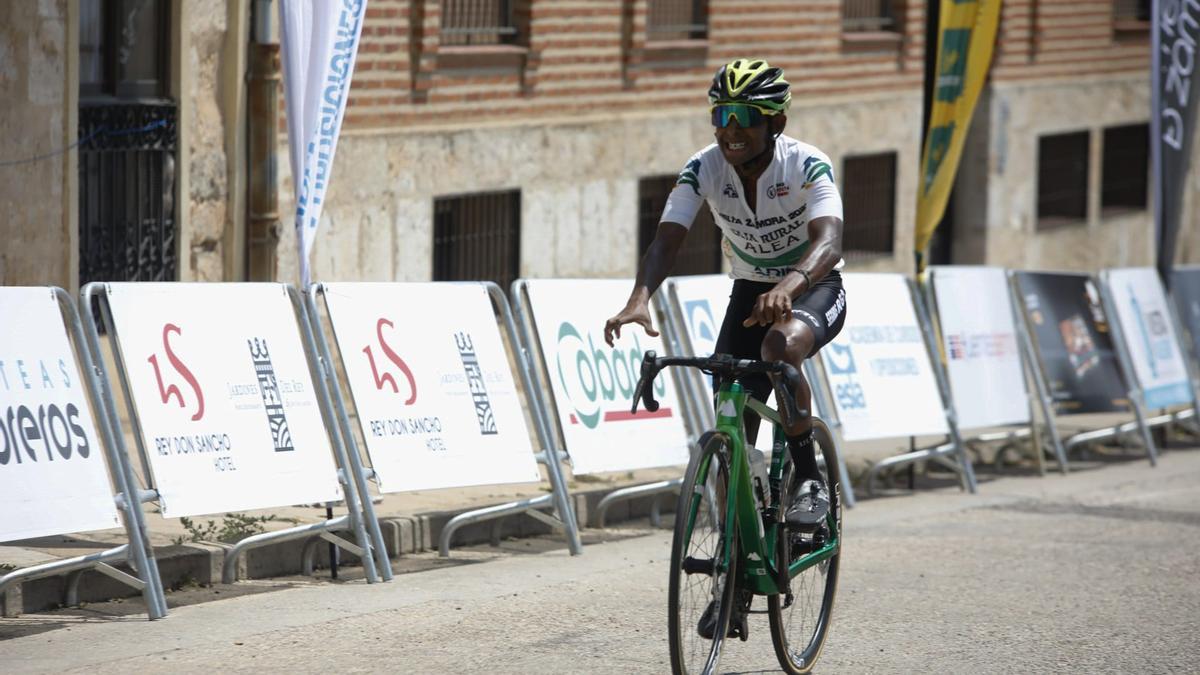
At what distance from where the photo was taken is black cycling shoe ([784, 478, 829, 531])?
6.06m

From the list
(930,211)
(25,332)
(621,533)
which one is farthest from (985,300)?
(25,332)

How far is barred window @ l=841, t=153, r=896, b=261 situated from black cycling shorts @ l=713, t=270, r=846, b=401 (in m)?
12.8

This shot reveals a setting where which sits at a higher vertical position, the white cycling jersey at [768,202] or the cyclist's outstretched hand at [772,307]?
the white cycling jersey at [768,202]

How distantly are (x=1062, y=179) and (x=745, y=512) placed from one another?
18288 mm

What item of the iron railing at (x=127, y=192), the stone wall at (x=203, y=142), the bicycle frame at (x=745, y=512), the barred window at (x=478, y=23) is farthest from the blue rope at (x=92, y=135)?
the bicycle frame at (x=745, y=512)

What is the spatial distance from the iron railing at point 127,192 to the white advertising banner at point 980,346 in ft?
16.4

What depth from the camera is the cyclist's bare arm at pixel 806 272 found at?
5480mm

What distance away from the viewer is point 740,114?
6.04 metres

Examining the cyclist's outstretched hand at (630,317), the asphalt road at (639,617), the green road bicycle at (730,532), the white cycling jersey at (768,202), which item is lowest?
the asphalt road at (639,617)

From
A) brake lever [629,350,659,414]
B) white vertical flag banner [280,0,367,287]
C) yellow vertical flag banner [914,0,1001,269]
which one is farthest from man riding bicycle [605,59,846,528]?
yellow vertical flag banner [914,0,1001,269]

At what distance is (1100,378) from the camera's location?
12.4 meters

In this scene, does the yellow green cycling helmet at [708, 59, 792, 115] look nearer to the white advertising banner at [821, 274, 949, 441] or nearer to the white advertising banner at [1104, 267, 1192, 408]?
the white advertising banner at [821, 274, 949, 441]

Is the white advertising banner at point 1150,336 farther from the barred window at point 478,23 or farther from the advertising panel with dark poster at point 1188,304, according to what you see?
the barred window at point 478,23

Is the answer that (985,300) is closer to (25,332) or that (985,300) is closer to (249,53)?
(249,53)
